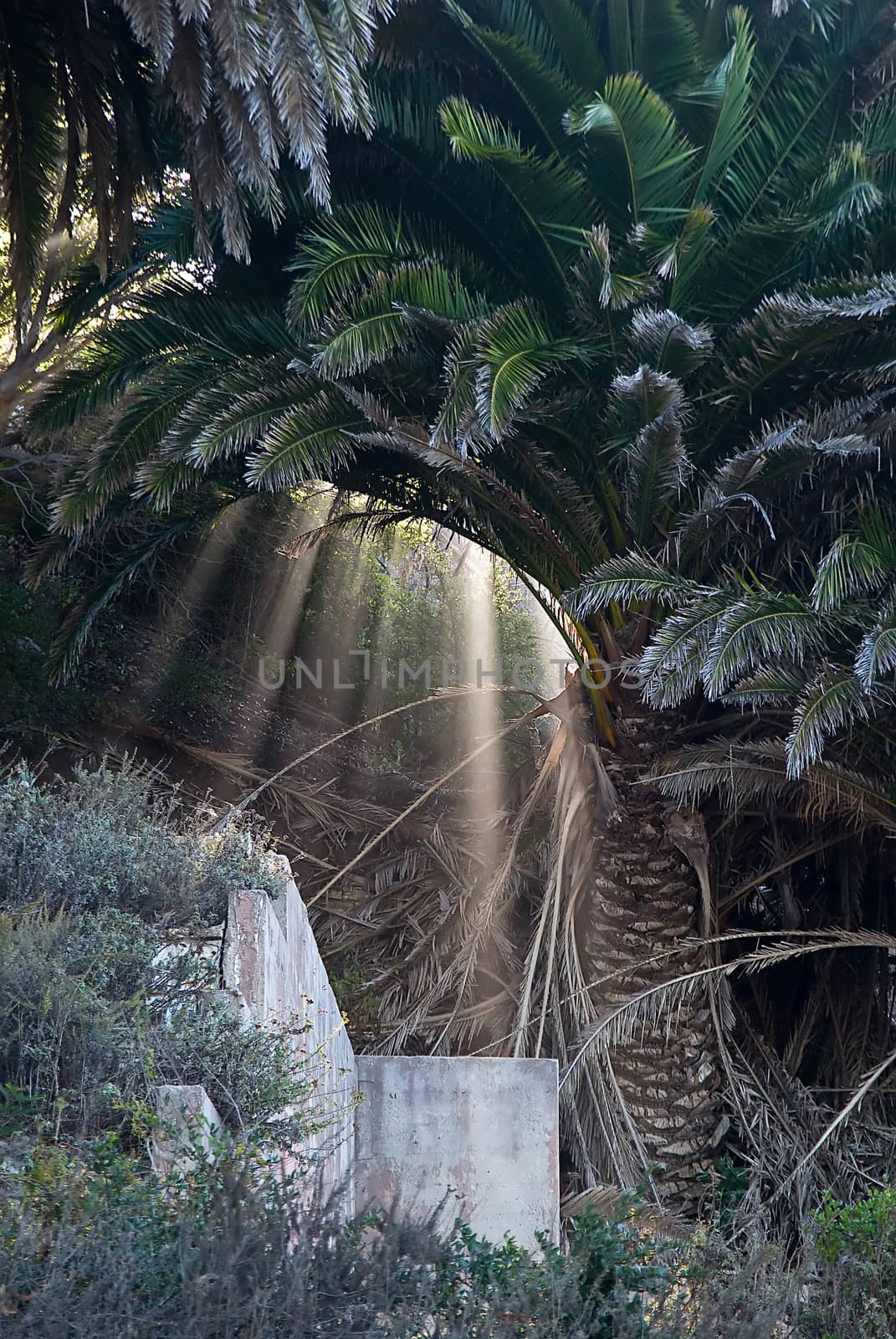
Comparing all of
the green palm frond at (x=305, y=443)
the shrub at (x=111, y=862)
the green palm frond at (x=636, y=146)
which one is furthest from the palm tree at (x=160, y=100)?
the shrub at (x=111, y=862)

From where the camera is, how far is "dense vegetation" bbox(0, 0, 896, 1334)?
5.89 m

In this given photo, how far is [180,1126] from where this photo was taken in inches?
138

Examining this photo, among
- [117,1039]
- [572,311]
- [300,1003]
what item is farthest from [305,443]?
[117,1039]

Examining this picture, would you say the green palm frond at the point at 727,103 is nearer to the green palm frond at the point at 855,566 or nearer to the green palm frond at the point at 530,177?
the green palm frond at the point at 530,177

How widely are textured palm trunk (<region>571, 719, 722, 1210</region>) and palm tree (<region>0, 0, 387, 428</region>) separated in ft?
13.0

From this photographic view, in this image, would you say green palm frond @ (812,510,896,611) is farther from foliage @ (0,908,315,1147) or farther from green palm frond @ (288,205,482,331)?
foliage @ (0,908,315,1147)

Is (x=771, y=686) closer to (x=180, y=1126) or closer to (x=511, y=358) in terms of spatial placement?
(x=511, y=358)

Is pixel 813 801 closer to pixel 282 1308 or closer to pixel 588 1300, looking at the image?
pixel 588 1300

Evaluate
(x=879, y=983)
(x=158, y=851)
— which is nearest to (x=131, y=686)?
(x=158, y=851)

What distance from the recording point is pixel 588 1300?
3279mm

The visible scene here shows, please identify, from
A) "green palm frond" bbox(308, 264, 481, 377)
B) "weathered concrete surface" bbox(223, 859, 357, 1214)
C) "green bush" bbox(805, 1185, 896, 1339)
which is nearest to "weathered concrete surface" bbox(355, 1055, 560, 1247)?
"weathered concrete surface" bbox(223, 859, 357, 1214)

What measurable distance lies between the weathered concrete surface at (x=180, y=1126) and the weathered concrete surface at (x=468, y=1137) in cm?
310

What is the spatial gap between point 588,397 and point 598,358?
0.26 meters

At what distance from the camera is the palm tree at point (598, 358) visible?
6211 mm
